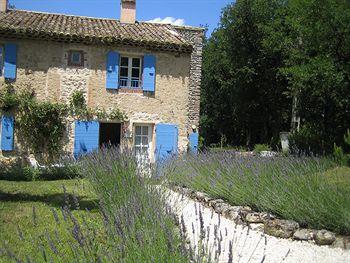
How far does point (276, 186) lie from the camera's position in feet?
20.6

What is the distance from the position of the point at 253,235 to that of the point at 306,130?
1253 centimetres

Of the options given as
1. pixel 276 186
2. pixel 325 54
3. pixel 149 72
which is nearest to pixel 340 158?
pixel 325 54

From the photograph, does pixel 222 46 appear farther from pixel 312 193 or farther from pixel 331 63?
pixel 312 193

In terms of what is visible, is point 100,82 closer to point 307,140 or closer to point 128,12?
point 128,12

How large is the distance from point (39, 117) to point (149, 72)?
387 centimetres

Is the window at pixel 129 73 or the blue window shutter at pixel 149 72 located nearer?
the blue window shutter at pixel 149 72

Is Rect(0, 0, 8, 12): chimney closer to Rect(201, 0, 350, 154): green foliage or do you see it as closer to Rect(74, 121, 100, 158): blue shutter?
Rect(74, 121, 100, 158): blue shutter

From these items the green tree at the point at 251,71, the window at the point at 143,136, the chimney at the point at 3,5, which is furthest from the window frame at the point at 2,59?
the green tree at the point at 251,71

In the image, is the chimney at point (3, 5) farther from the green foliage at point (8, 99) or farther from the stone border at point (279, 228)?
the stone border at point (279, 228)

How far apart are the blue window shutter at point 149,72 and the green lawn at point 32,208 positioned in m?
4.71

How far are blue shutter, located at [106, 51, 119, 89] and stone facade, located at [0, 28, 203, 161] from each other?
17cm

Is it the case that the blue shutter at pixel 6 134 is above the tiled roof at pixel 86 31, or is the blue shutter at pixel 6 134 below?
below

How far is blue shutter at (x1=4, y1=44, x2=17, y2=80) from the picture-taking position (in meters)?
12.9

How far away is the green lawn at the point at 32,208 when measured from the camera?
5012 millimetres
